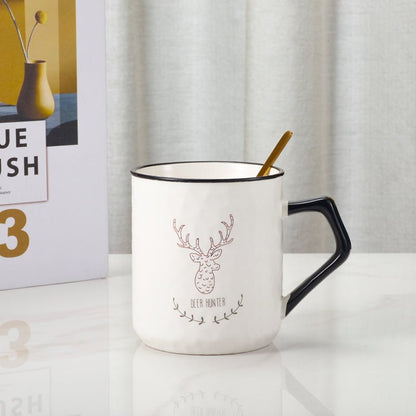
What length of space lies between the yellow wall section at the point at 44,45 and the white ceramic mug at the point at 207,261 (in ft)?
0.70

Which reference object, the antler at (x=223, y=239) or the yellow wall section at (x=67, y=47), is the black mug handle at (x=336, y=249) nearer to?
the antler at (x=223, y=239)

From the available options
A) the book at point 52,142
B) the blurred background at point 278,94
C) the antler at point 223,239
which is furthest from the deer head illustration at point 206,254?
the blurred background at point 278,94

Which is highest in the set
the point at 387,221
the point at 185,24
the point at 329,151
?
the point at 185,24

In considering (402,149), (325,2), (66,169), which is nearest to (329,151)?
(402,149)

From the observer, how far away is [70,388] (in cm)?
52

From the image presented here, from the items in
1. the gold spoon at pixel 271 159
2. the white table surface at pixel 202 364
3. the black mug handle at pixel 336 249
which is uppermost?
the gold spoon at pixel 271 159

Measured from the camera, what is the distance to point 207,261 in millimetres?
535

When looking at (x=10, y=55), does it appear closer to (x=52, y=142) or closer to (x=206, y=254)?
(x=52, y=142)

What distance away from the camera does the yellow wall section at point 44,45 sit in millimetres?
711

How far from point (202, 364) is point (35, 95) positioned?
0.30 meters

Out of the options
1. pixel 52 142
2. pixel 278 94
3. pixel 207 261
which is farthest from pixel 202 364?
pixel 278 94

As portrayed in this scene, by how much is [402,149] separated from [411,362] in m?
0.92

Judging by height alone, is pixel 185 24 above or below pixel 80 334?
above

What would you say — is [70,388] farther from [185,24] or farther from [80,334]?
[185,24]
